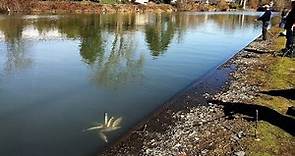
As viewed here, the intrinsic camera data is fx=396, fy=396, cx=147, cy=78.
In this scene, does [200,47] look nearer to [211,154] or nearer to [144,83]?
[144,83]

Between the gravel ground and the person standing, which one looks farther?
the person standing

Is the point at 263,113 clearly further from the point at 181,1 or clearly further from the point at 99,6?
the point at 181,1

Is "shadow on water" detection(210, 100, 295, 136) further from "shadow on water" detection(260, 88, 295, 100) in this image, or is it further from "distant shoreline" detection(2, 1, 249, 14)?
"distant shoreline" detection(2, 1, 249, 14)

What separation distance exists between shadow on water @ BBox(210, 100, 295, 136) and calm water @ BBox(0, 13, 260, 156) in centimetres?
285

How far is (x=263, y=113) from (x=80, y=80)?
8.84 meters

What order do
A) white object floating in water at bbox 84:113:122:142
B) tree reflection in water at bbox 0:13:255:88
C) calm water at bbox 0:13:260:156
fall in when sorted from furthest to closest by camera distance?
A: tree reflection in water at bbox 0:13:255:88, white object floating in water at bbox 84:113:122:142, calm water at bbox 0:13:260:156

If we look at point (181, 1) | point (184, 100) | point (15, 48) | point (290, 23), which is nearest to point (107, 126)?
point (184, 100)

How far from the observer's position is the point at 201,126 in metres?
11.6

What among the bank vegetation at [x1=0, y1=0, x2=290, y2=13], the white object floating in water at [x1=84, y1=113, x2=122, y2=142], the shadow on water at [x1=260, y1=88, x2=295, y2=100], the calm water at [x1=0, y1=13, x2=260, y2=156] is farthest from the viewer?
the bank vegetation at [x1=0, y1=0, x2=290, y2=13]

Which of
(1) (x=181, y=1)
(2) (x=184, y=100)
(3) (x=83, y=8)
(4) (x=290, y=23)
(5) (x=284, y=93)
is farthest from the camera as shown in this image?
(1) (x=181, y=1)

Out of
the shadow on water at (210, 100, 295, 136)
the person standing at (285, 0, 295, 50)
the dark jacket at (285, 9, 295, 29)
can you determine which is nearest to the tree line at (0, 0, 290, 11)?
the person standing at (285, 0, 295, 50)

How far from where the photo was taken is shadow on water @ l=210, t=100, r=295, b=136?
11.2 metres

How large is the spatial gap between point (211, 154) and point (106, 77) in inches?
400

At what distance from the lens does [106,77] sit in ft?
62.2
